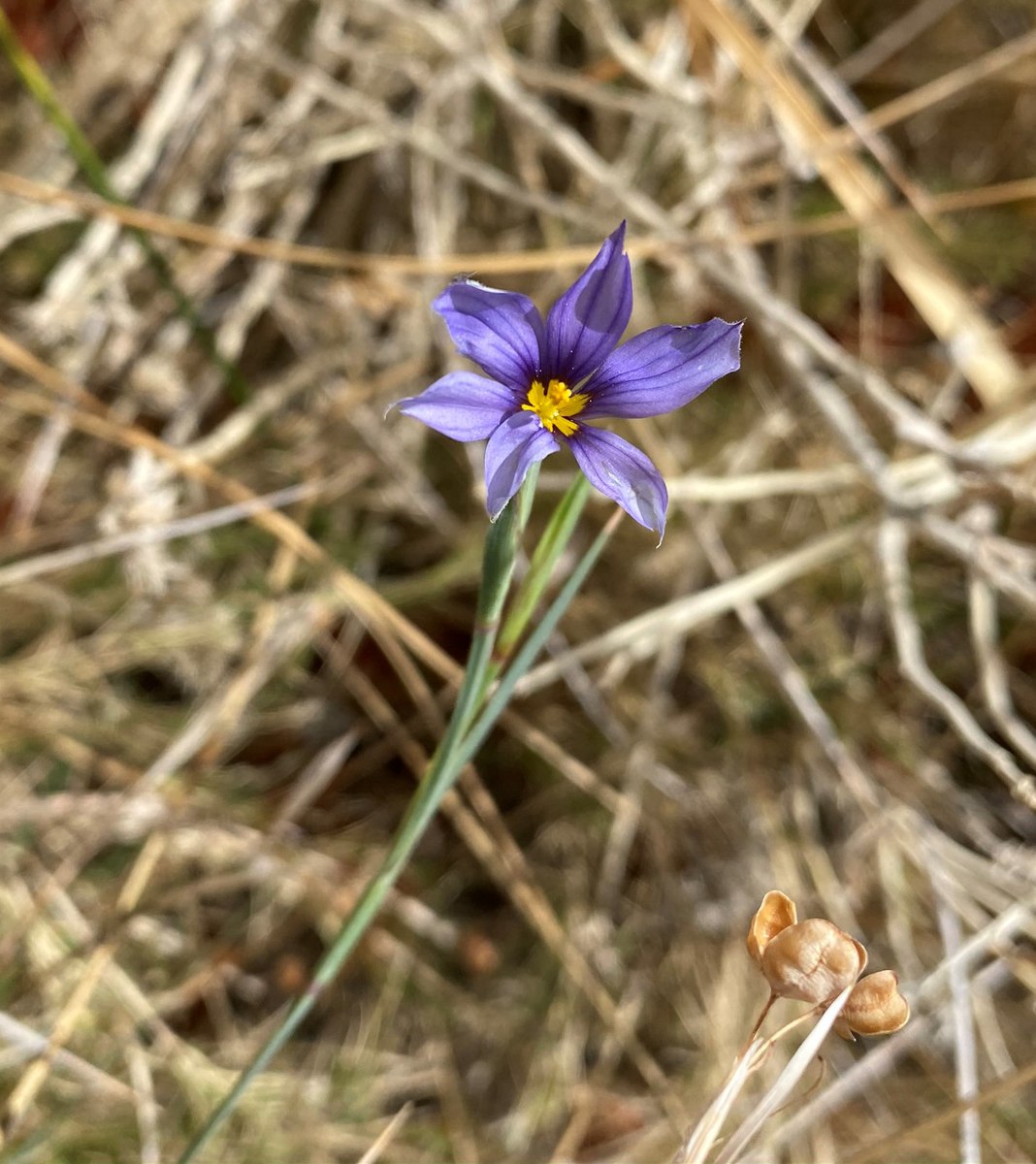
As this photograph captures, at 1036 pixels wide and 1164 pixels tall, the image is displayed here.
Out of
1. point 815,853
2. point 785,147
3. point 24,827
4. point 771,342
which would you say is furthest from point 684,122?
point 24,827

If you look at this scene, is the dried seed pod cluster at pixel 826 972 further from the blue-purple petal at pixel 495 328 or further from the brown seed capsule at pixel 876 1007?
the blue-purple petal at pixel 495 328

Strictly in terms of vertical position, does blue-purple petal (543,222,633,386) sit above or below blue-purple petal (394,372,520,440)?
above

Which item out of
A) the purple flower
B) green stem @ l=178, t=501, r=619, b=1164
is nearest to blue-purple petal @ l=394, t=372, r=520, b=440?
the purple flower

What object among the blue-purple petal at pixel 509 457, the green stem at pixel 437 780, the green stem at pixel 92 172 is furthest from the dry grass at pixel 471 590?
the blue-purple petal at pixel 509 457

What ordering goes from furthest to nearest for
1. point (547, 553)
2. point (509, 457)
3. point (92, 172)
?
point (92, 172) → point (547, 553) → point (509, 457)

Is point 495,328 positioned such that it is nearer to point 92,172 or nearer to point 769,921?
point 769,921

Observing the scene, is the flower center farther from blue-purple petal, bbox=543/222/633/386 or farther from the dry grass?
the dry grass

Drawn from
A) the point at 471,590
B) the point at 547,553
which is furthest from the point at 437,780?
the point at 471,590
